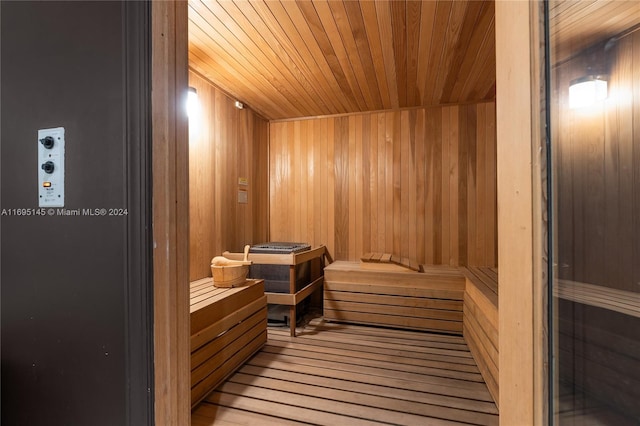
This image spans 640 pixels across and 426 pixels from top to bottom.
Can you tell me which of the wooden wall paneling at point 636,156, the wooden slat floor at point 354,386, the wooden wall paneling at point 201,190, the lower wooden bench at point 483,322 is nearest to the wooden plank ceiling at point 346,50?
the wooden wall paneling at point 201,190

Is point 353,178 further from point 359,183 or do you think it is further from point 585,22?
point 585,22

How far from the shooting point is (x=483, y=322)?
2125 mm

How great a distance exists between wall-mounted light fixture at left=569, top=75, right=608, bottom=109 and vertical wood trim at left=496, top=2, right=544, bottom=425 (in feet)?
0.66

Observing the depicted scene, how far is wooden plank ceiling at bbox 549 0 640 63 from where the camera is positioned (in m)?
0.66

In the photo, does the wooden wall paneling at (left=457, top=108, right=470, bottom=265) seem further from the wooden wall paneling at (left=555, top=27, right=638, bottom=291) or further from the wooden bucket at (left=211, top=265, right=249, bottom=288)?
the wooden bucket at (left=211, top=265, right=249, bottom=288)

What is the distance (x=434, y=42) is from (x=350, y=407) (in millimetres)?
2593

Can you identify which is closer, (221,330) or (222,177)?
(221,330)

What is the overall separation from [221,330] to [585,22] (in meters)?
2.31

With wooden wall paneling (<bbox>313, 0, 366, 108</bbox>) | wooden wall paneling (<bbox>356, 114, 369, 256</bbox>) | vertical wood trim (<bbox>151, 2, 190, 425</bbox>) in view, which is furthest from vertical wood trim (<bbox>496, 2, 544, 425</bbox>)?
wooden wall paneling (<bbox>356, 114, 369, 256</bbox>)

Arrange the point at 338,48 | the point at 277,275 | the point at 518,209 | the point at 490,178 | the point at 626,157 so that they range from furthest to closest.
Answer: the point at 490,178 → the point at 277,275 → the point at 338,48 → the point at 626,157 → the point at 518,209

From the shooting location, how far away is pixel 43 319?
3.12 feet

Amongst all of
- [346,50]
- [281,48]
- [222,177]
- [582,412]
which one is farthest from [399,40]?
[582,412]

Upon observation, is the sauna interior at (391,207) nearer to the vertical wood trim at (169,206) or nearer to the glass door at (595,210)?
the glass door at (595,210)

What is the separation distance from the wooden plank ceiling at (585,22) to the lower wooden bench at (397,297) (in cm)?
230
